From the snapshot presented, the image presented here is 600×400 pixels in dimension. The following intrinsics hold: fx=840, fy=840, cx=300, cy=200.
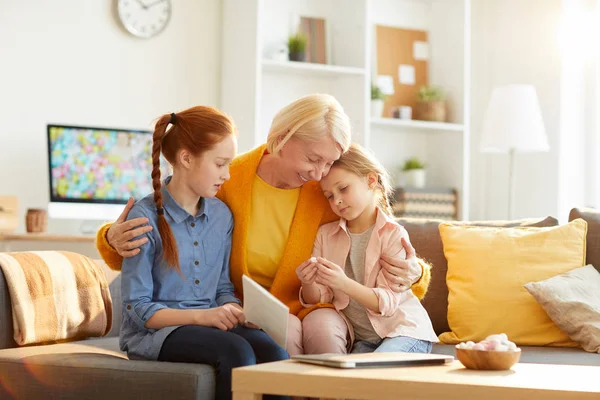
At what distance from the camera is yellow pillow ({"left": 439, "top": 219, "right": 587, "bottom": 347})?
2.46m

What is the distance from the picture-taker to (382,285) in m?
2.10

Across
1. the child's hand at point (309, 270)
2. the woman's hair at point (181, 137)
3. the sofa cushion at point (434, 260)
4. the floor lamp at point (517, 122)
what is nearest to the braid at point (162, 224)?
the woman's hair at point (181, 137)

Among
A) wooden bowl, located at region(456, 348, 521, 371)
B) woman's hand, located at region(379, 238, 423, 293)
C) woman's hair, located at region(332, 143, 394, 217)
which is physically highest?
woman's hair, located at region(332, 143, 394, 217)

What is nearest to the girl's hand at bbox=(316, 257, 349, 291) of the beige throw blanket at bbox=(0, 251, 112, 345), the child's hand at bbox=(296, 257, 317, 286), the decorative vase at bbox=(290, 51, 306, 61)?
the child's hand at bbox=(296, 257, 317, 286)

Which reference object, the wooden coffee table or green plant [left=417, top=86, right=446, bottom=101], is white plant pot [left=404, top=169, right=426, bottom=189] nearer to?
green plant [left=417, top=86, right=446, bottom=101]

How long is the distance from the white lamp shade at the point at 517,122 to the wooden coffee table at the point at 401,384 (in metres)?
2.54

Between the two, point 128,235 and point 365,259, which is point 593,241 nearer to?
point 365,259

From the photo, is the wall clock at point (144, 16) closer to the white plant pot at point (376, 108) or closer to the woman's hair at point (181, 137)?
the white plant pot at point (376, 108)

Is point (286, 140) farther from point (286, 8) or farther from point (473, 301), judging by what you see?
point (286, 8)

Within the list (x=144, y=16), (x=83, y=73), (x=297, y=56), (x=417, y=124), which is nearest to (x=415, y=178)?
(x=417, y=124)

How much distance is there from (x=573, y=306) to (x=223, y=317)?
1.08 m

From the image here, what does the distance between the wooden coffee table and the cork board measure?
10.5ft

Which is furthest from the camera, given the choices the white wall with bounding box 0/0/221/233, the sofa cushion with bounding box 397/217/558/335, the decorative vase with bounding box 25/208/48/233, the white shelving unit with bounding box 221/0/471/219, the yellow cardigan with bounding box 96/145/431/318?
the white shelving unit with bounding box 221/0/471/219

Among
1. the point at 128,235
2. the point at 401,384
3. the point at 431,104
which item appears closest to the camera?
the point at 401,384
